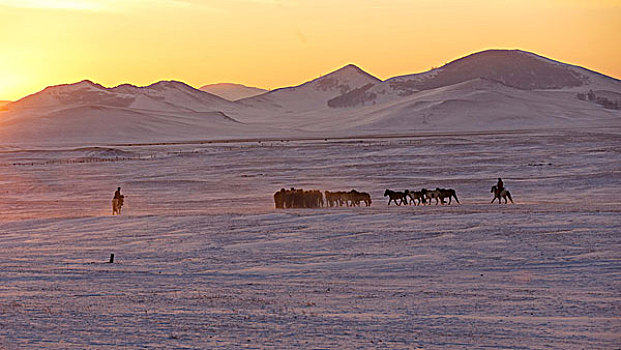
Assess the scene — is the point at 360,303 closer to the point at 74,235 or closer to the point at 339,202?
the point at 74,235

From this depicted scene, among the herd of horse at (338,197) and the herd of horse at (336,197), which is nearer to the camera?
the herd of horse at (336,197)

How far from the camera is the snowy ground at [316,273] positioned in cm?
1355

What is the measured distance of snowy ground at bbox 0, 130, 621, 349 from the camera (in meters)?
13.6

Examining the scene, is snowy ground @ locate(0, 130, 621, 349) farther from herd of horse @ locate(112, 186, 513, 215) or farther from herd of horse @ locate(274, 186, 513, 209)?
herd of horse @ locate(274, 186, 513, 209)

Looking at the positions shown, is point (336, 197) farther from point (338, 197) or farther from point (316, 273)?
point (316, 273)

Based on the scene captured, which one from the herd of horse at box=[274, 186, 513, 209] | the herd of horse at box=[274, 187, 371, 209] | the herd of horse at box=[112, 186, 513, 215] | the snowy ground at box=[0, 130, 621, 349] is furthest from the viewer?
the herd of horse at box=[274, 187, 371, 209]

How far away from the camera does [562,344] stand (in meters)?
12.6

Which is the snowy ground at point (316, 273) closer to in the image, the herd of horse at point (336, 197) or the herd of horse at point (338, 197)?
the herd of horse at point (336, 197)

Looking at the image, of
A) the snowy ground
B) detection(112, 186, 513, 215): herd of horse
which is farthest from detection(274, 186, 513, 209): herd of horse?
the snowy ground

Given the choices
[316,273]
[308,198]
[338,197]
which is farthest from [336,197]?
[316,273]

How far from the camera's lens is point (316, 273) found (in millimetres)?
19766

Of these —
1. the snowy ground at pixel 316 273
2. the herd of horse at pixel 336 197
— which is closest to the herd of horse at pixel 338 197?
the herd of horse at pixel 336 197

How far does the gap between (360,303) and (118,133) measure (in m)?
154

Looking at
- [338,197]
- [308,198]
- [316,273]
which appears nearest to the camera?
[316,273]
